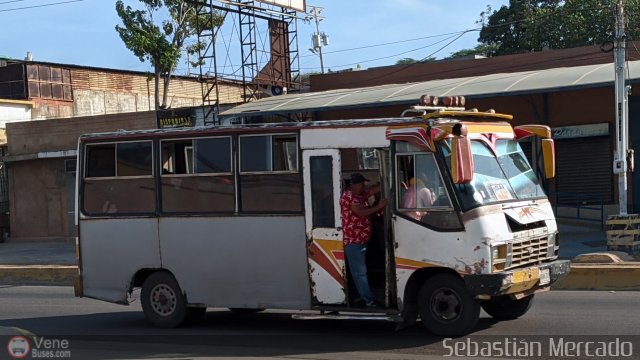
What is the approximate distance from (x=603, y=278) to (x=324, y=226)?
5.40 m

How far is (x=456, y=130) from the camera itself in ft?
26.2

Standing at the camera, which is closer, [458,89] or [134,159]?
[134,159]

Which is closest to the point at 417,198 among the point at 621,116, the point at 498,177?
the point at 498,177

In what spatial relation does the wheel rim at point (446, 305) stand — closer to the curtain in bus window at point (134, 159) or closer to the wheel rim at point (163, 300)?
the wheel rim at point (163, 300)

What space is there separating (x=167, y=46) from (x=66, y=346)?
80.3 ft

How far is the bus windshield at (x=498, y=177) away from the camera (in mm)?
8156

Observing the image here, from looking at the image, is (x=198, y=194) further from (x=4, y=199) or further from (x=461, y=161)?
(x=4, y=199)

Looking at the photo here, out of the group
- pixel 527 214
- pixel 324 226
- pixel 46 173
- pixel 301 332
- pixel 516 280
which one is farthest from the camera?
pixel 46 173

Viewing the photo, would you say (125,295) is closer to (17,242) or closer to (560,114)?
(560,114)

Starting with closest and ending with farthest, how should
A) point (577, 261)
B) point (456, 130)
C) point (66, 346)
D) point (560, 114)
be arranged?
point (456, 130), point (66, 346), point (577, 261), point (560, 114)

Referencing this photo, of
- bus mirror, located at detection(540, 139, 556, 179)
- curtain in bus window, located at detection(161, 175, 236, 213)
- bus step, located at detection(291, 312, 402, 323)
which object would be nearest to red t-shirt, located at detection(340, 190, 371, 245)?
bus step, located at detection(291, 312, 402, 323)

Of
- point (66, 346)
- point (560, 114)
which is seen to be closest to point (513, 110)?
point (560, 114)

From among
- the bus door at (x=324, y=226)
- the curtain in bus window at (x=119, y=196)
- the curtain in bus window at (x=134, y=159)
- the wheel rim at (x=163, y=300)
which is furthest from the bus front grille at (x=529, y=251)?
the curtain in bus window at (x=134, y=159)

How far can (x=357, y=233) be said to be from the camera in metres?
8.63
